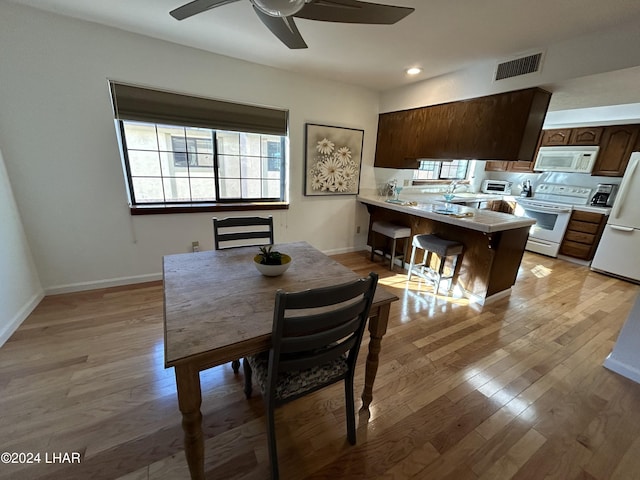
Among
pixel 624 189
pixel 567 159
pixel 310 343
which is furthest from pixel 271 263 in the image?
pixel 567 159

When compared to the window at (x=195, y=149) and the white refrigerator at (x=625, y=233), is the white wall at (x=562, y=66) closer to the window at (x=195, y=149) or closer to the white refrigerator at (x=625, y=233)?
the window at (x=195, y=149)

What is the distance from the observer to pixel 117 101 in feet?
7.79

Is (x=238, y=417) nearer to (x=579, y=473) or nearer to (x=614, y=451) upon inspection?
(x=579, y=473)

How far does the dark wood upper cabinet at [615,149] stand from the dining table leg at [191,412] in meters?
5.82

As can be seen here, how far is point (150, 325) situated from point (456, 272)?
3.12 m

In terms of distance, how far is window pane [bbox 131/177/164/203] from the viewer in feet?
8.95

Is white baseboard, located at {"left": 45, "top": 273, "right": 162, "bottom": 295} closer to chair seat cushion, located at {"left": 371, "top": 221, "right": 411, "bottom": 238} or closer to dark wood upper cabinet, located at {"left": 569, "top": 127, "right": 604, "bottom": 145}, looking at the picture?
chair seat cushion, located at {"left": 371, "top": 221, "right": 411, "bottom": 238}

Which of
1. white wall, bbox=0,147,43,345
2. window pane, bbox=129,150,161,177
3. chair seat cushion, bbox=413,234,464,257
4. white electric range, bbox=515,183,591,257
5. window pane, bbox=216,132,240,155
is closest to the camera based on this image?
white wall, bbox=0,147,43,345

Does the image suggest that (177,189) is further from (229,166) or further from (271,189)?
(271,189)

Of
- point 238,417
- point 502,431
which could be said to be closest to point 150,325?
point 238,417

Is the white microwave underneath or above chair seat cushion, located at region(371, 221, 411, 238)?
above

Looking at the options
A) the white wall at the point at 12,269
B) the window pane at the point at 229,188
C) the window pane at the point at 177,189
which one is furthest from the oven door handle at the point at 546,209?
the white wall at the point at 12,269

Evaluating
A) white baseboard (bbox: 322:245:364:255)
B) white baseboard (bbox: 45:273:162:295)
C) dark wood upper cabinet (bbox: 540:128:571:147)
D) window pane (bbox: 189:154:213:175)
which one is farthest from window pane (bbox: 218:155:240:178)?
dark wood upper cabinet (bbox: 540:128:571:147)

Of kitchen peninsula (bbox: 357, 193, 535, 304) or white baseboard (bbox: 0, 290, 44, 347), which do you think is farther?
kitchen peninsula (bbox: 357, 193, 535, 304)
